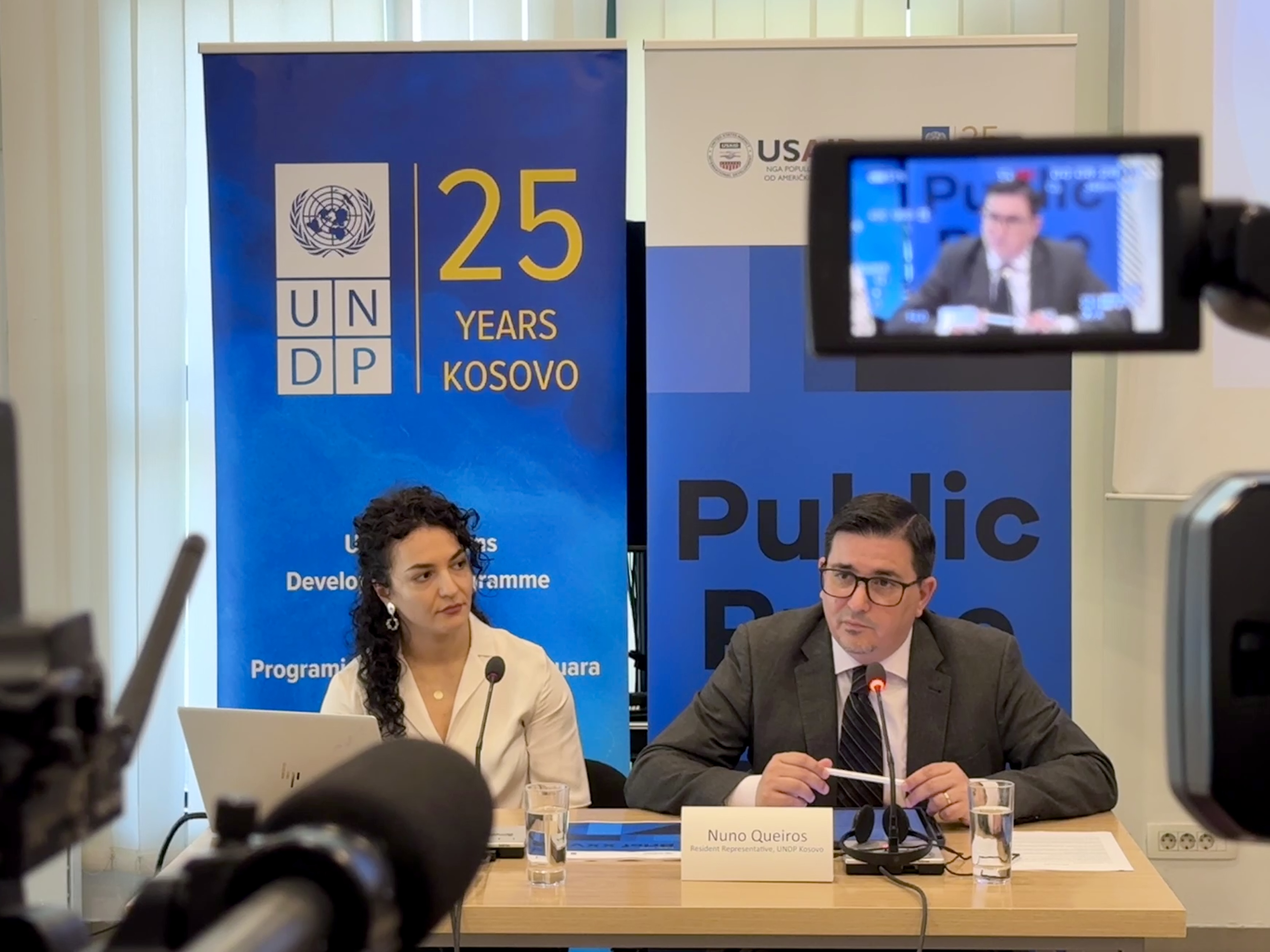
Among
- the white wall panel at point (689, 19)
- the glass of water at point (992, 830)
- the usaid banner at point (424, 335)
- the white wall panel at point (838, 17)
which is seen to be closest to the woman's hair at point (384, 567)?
the usaid banner at point (424, 335)

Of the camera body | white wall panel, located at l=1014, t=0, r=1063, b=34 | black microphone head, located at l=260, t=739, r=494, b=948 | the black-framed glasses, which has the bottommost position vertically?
the black-framed glasses

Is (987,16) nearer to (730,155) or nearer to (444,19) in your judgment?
(730,155)

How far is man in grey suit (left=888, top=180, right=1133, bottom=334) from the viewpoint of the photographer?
717 millimetres

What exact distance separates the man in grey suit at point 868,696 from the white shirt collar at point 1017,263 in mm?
2025

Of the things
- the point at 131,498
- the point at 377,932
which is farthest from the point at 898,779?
the point at 131,498

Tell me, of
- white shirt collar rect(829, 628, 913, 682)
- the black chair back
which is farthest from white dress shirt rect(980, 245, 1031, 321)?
the black chair back

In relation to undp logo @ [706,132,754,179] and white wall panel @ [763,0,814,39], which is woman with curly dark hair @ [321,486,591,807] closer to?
undp logo @ [706,132,754,179]

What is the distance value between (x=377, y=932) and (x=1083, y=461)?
12.0 ft

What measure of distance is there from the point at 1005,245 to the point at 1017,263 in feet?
0.04

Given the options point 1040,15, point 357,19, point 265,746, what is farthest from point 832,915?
point 357,19

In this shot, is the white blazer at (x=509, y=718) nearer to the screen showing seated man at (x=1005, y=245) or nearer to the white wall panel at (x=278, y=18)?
the white wall panel at (x=278, y=18)

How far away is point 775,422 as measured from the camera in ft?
11.3

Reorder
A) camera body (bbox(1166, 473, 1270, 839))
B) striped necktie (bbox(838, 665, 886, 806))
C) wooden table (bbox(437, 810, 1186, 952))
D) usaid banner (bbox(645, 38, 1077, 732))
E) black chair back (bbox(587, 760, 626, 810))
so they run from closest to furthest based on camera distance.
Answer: camera body (bbox(1166, 473, 1270, 839)) < wooden table (bbox(437, 810, 1186, 952)) < striped necktie (bbox(838, 665, 886, 806)) < black chair back (bbox(587, 760, 626, 810)) < usaid banner (bbox(645, 38, 1077, 732))

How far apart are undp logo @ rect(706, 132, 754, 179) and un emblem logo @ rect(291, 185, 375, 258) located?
2.87 feet
